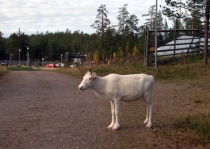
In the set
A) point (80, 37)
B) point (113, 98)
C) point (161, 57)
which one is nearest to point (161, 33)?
point (161, 57)

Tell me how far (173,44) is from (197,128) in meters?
17.2

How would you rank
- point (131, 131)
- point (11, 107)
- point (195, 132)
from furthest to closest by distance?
point (11, 107)
point (131, 131)
point (195, 132)

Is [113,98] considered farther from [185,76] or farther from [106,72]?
[106,72]

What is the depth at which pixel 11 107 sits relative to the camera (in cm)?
1155

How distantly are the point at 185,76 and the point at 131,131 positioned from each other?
38.0ft

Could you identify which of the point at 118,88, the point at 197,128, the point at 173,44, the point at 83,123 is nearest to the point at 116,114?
the point at 118,88

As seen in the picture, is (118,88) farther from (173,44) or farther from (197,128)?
(173,44)

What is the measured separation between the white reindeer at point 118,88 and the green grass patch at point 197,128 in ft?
2.88

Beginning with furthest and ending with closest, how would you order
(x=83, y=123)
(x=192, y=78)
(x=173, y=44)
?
(x=173, y=44), (x=192, y=78), (x=83, y=123)

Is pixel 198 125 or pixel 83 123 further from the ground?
pixel 198 125

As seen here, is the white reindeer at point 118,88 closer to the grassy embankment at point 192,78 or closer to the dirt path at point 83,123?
the dirt path at point 83,123

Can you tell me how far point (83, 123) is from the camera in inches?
346

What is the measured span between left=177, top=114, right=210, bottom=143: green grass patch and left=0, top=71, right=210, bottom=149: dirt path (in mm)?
202

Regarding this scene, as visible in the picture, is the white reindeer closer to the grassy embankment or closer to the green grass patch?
the green grass patch
